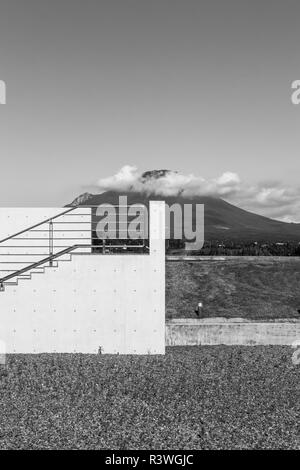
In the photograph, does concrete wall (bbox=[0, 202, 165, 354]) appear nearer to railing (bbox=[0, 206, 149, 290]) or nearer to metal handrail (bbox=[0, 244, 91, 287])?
metal handrail (bbox=[0, 244, 91, 287])

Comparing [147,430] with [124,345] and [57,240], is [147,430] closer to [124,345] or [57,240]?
[124,345]

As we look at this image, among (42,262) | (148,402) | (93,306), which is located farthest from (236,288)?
(148,402)

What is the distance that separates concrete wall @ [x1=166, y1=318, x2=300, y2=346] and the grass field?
3.12m

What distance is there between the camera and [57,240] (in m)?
15.2

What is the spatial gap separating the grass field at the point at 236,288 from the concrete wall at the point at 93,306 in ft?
32.5

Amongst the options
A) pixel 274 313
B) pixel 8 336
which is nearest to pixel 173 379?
pixel 8 336

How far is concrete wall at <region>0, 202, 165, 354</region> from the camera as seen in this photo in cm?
1373

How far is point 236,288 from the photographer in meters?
A: 28.5

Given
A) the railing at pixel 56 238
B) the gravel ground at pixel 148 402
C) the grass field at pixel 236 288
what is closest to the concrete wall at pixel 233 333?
the grass field at pixel 236 288

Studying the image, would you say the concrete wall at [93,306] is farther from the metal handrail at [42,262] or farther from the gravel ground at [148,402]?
the gravel ground at [148,402]

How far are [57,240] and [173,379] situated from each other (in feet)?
21.1

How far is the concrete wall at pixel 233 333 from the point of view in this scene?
62.3 ft

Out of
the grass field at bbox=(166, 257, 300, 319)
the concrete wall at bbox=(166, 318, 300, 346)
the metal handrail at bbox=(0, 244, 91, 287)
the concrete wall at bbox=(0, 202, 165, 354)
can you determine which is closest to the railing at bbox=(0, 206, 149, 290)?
the metal handrail at bbox=(0, 244, 91, 287)

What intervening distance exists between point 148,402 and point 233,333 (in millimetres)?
10315
